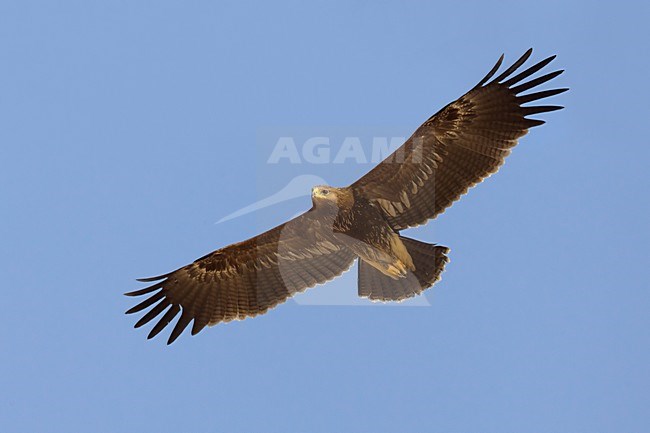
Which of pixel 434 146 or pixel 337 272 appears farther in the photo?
pixel 337 272

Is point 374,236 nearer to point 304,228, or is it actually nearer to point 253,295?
point 304,228

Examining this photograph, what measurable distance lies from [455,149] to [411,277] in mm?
1885

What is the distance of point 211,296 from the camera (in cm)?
1485

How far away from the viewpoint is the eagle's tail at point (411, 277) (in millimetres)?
14125

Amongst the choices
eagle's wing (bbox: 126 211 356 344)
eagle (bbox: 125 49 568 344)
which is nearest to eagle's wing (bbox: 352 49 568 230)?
eagle (bbox: 125 49 568 344)

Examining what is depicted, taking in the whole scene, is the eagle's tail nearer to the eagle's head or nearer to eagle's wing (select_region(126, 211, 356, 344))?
eagle's wing (select_region(126, 211, 356, 344))

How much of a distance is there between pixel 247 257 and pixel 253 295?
0.56 metres

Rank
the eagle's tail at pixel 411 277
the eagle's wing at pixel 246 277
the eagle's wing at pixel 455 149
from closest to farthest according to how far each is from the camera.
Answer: the eagle's wing at pixel 455 149 < the eagle's tail at pixel 411 277 < the eagle's wing at pixel 246 277

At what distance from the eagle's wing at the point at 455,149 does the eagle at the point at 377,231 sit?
13 millimetres

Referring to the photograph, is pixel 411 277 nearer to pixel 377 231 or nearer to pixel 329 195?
pixel 377 231

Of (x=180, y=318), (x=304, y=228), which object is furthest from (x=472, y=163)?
(x=180, y=318)

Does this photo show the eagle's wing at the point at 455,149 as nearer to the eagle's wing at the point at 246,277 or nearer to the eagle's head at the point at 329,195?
the eagle's head at the point at 329,195

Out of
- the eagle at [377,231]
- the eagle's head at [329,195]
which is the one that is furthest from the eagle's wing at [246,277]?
the eagle's head at [329,195]

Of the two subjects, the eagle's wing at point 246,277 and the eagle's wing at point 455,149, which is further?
the eagle's wing at point 246,277
